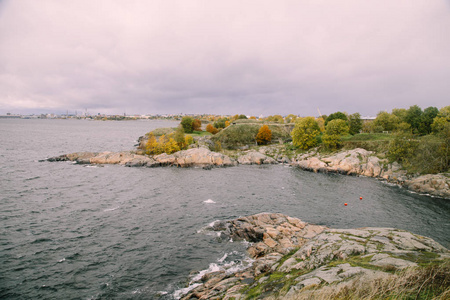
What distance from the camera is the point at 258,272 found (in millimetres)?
20031

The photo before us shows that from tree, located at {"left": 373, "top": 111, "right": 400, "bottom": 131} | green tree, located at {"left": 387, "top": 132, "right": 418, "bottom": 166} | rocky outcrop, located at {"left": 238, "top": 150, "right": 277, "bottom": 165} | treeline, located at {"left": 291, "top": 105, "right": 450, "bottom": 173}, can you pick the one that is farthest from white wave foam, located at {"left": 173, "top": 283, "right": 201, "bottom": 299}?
tree, located at {"left": 373, "top": 111, "right": 400, "bottom": 131}

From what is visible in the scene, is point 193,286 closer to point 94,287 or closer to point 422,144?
point 94,287

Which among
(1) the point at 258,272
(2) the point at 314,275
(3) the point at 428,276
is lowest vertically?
(1) the point at 258,272

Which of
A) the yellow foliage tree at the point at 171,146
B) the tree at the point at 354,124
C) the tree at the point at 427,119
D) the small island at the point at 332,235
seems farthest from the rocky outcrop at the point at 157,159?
the tree at the point at 427,119

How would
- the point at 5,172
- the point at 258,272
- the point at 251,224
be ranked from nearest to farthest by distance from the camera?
the point at 258,272 → the point at 251,224 → the point at 5,172

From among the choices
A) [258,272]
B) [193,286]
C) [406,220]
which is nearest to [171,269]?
[193,286]

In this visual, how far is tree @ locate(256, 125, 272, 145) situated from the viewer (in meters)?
109

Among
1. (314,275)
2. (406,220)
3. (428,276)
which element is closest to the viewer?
(428,276)

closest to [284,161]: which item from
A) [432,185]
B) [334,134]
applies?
[334,134]

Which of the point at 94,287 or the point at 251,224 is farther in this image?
the point at 251,224

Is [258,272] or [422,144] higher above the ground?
[422,144]

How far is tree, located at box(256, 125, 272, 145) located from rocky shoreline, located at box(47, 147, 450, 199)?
2029cm

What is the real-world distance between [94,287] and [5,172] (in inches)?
2419

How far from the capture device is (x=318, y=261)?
16.7 metres
